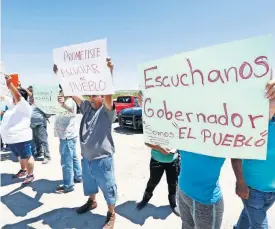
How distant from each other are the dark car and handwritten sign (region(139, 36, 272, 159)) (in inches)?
292

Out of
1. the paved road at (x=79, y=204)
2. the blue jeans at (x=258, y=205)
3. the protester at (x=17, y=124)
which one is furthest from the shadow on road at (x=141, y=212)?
the protester at (x=17, y=124)

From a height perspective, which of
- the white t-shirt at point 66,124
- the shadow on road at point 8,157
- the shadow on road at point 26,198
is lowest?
the shadow on road at point 26,198

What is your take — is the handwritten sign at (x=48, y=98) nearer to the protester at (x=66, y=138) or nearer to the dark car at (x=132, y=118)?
the protester at (x=66, y=138)

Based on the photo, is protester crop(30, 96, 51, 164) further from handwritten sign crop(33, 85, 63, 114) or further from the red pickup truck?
the red pickup truck

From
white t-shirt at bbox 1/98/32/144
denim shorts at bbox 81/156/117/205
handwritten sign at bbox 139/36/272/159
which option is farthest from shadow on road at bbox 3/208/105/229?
handwritten sign at bbox 139/36/272/159

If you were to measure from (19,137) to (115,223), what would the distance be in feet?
7.55

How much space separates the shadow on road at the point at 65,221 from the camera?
9.91ft

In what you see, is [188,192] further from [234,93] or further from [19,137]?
[19,137]

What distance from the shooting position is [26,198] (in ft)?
12.6

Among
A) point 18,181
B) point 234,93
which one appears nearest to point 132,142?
point 18,181

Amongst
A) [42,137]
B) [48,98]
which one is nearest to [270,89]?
[48,98]

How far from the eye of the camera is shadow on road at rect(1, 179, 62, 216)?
3.47 meters

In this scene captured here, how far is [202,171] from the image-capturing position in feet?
5.34

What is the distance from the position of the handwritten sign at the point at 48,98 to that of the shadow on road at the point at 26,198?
4.49 feet
